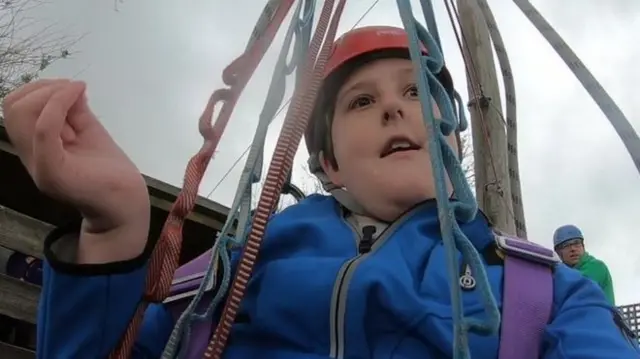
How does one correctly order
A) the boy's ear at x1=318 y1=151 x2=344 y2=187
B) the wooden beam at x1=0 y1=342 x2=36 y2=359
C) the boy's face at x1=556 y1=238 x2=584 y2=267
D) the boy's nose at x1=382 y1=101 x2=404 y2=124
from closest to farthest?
the boy's nose at x1=382 y1=101 x2=404 y2=124, the boy's ear at x1=318 y1=151 x2=344 y2=187, the wooden beam at x1=0 y1=342 x2=36 y2=359, the boy's face at x1=556 y1=238 x2=584 y2=267

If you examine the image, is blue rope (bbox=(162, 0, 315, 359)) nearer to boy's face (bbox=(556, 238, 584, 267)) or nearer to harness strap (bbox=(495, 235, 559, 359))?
harness strap (bbox=(495, 235, 559, 359))

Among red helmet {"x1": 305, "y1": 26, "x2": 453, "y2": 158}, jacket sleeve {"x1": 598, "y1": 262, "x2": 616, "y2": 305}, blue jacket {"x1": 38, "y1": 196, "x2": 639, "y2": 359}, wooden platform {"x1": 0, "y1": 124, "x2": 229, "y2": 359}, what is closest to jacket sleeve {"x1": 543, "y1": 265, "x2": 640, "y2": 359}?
A: blue jacket {"x1": 38, "y1": 196, "x2": 639, "y2": 359}

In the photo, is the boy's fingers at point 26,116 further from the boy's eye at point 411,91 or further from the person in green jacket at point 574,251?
the person in green jacket at point 574,251

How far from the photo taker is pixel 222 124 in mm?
1289

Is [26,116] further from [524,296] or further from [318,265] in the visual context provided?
[524,296]

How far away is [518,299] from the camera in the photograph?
1264 mm

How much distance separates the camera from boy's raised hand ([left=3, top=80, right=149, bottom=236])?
110 centimetres

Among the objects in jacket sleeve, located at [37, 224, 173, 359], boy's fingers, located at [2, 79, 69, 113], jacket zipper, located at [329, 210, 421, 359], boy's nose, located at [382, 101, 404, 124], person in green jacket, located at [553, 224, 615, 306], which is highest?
person in green jacket, located at [553, 224, 615, 306]

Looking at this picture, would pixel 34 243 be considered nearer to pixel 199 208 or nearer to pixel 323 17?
pixel 199 208

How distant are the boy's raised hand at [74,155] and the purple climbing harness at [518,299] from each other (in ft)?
0.72

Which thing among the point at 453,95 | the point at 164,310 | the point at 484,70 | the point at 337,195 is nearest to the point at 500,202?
the point at 484,70

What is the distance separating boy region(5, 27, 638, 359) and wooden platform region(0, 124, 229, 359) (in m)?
1.17

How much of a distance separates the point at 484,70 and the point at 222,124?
233 centimetres

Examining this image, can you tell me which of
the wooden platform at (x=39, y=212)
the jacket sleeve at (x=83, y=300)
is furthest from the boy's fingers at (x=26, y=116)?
the wooden platform at (x=39, y=212)
